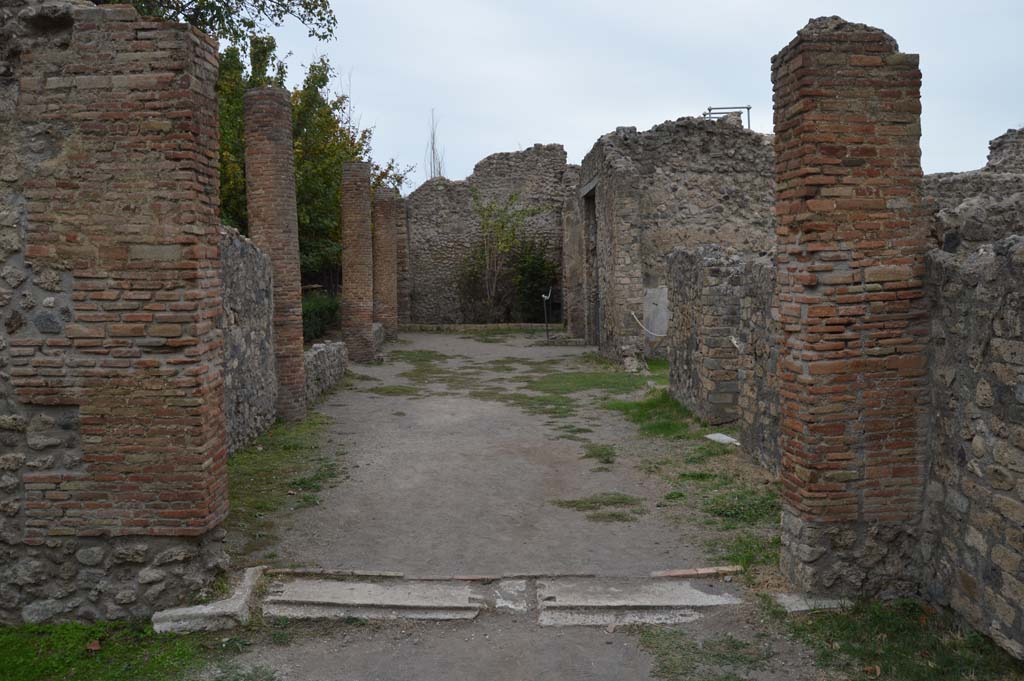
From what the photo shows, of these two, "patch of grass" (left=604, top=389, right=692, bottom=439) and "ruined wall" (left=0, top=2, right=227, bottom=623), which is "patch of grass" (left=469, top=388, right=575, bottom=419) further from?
"ruined wall" (left=0, top=2, right=227, bottom=623)

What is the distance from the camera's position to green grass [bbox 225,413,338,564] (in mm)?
6536

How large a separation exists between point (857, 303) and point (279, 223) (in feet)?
28.0

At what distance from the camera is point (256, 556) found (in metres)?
5.86

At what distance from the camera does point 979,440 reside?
430cm

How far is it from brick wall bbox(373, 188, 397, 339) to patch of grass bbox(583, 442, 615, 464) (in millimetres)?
14027

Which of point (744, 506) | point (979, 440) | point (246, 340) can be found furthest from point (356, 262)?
point (979, 440)

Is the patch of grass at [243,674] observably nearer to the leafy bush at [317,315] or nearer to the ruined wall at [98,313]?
the ruined wall at [98,313]

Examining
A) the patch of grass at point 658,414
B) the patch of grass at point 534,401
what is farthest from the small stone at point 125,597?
the patch of grass at point 534,401

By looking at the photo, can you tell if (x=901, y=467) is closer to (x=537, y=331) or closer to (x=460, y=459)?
(x=460, y=459)

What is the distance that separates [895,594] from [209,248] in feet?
15.4

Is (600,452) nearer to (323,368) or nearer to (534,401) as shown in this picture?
(534,401)

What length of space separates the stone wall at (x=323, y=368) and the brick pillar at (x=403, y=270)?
13271 mm

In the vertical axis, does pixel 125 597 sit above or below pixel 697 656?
above

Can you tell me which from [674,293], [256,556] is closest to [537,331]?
[674,293]
